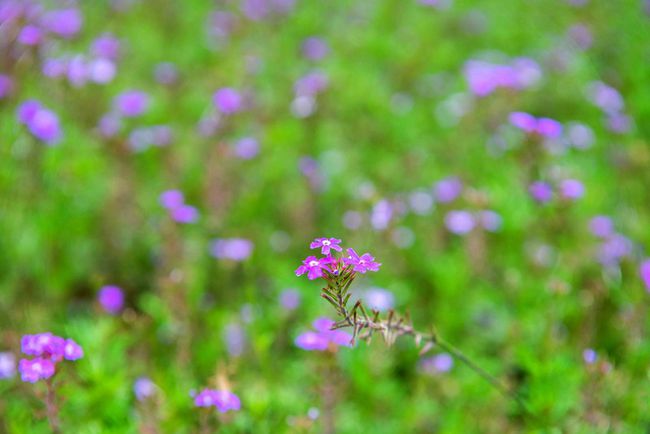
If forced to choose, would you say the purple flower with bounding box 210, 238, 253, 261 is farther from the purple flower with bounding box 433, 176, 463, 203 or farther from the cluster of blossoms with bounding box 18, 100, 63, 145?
the purple flower with bounding box 433, 176, 463, 203

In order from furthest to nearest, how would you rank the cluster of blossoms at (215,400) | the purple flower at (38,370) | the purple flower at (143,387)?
the purple flower at (143,387) < the cluster of blossoms at (215,400) < the purple flower at (38,370)

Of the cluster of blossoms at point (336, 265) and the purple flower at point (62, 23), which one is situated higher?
the purple flower at point (62, 23)

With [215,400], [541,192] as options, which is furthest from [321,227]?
[215,400]

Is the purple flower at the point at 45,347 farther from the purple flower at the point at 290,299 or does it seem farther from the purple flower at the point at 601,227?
the purple flower at the point at 601,227

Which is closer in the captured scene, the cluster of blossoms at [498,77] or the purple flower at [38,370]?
the purple flower at [38,370]

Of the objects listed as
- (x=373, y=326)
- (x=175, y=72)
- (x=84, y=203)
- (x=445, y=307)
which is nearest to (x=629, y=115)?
(x=445, y=307)

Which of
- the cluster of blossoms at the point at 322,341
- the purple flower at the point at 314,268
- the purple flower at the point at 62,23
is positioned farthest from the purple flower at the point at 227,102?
the purple flower at the point at 314,268

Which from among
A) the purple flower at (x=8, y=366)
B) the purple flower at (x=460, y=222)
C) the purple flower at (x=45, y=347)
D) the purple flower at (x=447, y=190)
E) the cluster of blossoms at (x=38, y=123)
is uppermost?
the purple flower at (x=447, y=190)
